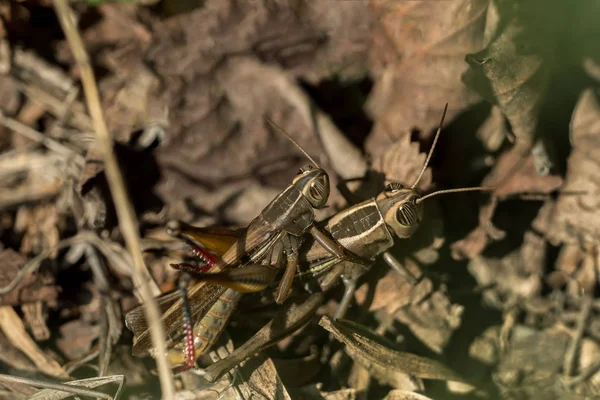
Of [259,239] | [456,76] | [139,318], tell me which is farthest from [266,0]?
[139,318]

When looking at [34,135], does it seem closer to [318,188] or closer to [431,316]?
[318,188]

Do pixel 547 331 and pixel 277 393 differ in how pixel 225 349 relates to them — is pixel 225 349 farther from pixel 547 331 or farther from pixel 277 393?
pixel 547 331

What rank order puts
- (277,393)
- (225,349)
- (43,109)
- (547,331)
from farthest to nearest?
1. (43,109)
2. (547,331)
3. (225,349)
4. (277,393)

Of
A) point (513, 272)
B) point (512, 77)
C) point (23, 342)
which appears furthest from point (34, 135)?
point (513, 272)

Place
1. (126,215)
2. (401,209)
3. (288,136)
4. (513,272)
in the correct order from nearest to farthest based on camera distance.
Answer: (126,215) → (401,209) → (288,136) → (513,272)

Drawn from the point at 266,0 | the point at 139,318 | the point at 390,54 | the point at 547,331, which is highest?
the point at 266,0

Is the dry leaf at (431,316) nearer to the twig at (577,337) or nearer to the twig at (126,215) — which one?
the twig at (577,337)

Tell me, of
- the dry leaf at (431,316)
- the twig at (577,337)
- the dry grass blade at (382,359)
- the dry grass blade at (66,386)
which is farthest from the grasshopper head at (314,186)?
the twig at (577,337)
